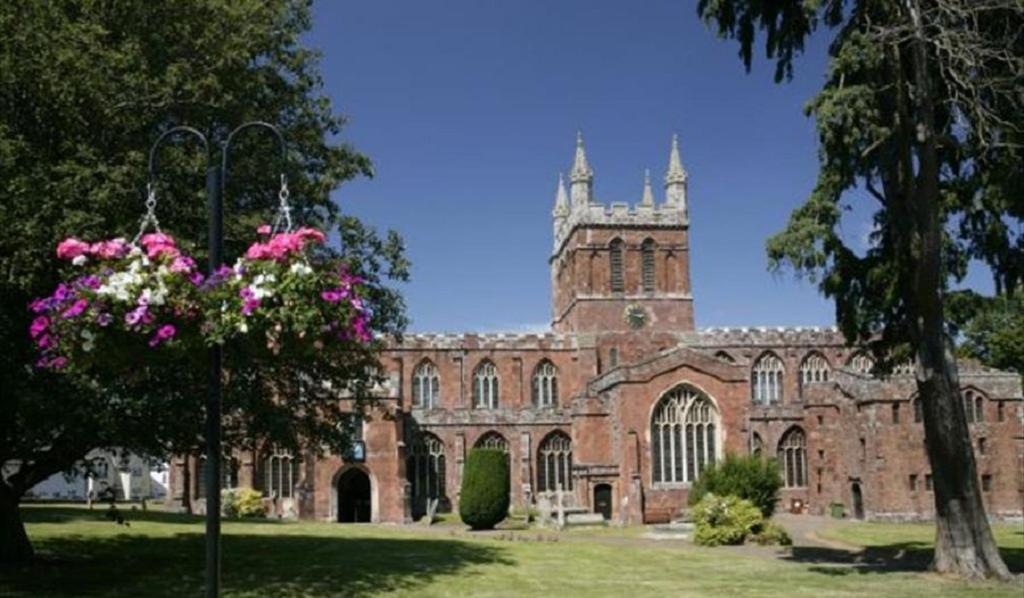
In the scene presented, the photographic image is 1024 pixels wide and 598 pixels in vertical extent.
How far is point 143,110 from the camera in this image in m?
18.0

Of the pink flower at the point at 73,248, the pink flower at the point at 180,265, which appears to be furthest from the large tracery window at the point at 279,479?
the pink flower at the point at 180,265

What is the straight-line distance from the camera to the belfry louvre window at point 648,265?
61.1m

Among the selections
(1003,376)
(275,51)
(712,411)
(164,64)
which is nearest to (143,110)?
(164,64)

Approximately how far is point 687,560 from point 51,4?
1763 centimetres

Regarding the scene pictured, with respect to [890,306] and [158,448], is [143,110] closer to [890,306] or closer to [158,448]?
[158,448]

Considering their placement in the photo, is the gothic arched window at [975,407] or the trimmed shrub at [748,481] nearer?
the trimmed shrub at [748,481]

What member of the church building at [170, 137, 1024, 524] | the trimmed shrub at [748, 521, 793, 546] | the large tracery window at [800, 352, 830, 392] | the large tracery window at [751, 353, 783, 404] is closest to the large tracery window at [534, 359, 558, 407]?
the church building at [170, 137, 1024, 524]

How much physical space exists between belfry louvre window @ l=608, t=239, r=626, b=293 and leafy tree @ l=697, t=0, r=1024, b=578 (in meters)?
38.5

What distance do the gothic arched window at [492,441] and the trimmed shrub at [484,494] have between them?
41.8ft

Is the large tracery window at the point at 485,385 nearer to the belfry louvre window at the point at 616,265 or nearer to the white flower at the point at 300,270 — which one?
the belfry louvre window at the point at 616,265

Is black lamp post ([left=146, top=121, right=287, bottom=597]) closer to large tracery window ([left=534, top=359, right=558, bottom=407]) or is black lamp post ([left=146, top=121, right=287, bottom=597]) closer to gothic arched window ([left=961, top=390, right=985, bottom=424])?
gothic arched window ([left=961, top=390, right=985, bottom=424])

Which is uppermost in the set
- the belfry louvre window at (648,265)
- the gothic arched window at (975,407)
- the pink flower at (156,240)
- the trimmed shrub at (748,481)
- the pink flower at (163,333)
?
the belfry louvre window at (648,265)

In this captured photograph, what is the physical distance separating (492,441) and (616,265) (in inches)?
568

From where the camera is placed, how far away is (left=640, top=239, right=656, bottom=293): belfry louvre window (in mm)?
61125
